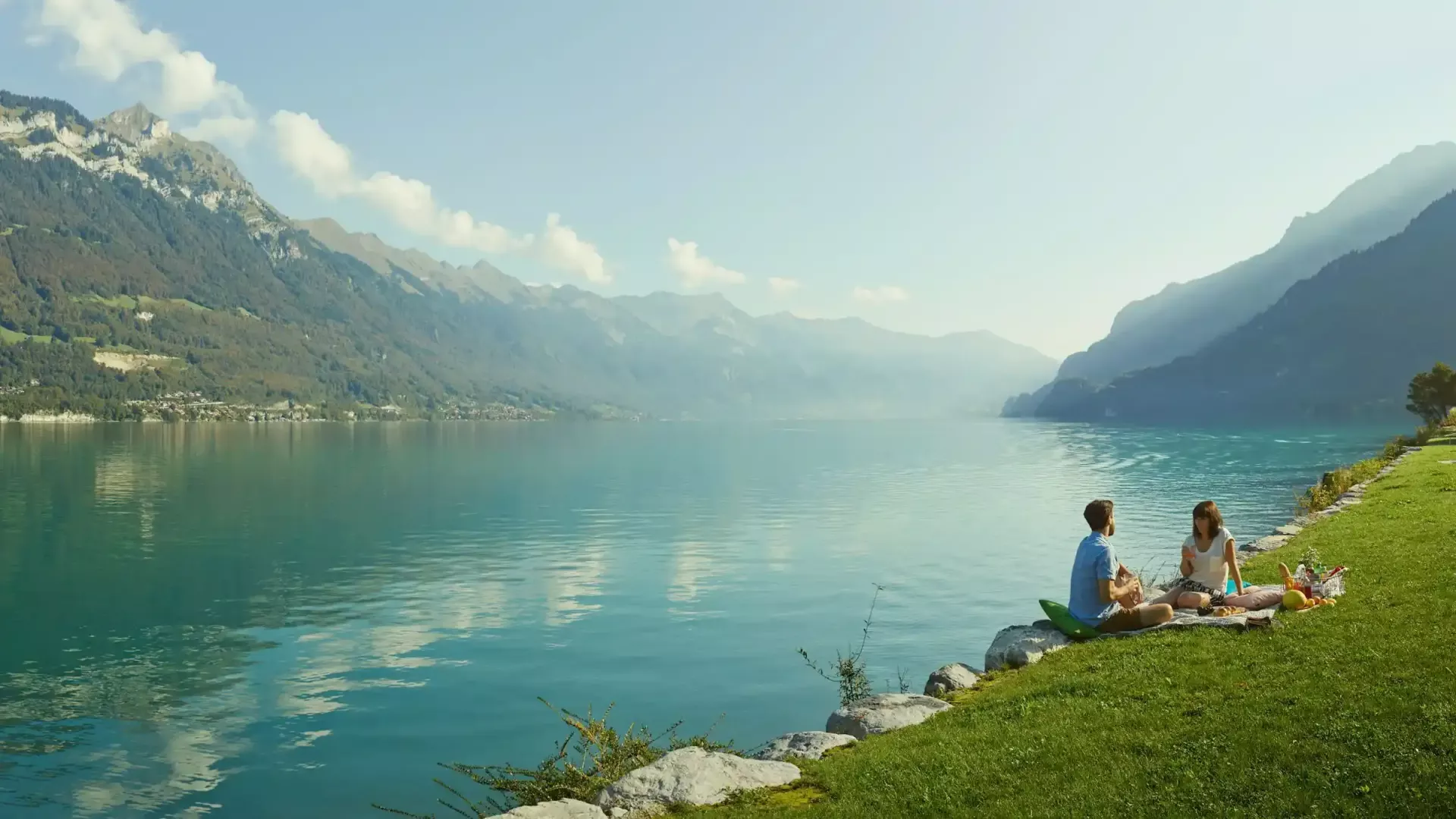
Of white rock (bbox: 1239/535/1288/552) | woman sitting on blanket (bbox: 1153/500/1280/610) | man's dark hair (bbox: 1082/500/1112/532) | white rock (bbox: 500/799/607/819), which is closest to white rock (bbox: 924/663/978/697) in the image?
man's dark hair (bbox: 1082/500/1112/532)

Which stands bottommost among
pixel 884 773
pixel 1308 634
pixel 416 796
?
pixel 416 796

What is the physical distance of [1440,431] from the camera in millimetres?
70750

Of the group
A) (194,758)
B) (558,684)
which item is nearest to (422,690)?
(558,684)

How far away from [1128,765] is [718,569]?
108ft

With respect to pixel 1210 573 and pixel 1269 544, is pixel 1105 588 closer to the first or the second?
pixel 1210 573

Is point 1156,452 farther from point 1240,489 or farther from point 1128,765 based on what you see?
point 1128,765

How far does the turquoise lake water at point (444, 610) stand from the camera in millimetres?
20234

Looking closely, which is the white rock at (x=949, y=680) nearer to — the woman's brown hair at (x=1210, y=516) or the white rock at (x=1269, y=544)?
the woman's brown hair at (x=1210, y=516)

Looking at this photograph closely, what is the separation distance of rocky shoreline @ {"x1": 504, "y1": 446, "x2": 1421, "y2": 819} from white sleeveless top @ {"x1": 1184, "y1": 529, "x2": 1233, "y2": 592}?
3.00 m

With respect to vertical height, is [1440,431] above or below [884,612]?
above

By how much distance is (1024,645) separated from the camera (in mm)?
18312

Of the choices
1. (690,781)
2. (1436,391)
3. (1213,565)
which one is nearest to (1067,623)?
(1213,565)

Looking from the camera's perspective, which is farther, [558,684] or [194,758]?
[558,684]

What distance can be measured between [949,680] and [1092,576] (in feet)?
11.4
